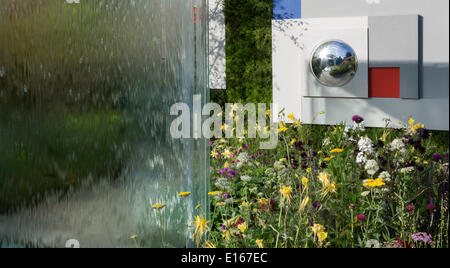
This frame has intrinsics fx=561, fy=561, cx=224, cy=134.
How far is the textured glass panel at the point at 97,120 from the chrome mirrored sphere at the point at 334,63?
3076 mm

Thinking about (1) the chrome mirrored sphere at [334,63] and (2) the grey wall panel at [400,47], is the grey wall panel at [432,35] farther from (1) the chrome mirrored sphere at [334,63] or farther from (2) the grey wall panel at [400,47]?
(1) the chrome mirrored sphere at [334,63]

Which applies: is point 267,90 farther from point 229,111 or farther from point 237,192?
point 237,192

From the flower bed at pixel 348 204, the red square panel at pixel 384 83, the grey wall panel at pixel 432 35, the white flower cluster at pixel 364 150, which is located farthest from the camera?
the red square panel at pixel 384 83

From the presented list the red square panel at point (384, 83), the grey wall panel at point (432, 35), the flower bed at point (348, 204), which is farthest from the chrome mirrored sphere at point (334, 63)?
the flower bed at point (348, 204)

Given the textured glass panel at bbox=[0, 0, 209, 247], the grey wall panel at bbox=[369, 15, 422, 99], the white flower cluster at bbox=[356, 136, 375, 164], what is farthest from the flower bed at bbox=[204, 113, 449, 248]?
the grey wall panel at bbox=[369, 15, 422, 99]

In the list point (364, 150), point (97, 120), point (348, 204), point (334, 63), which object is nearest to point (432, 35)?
point (334, 63)

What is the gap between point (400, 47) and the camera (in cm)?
570

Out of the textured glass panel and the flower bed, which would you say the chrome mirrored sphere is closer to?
the flower bed

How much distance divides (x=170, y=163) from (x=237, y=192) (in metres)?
0.99

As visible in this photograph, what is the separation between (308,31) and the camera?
6254 millimetres

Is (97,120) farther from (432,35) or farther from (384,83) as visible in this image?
(432,35)

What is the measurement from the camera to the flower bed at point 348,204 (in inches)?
106
